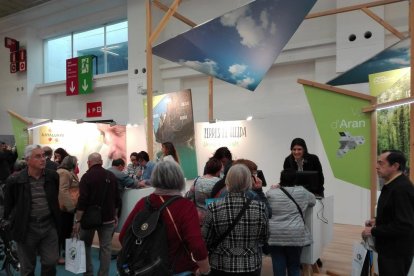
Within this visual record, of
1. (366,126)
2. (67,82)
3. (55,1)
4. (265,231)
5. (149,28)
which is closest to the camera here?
(265,231)

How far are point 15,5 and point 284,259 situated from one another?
10.4 m

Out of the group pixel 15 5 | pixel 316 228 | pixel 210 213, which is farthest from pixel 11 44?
pixel 210 213

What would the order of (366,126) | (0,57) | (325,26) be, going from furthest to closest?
(0,57)
(325,26)
(366,126)

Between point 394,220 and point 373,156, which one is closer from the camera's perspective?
point 394,220

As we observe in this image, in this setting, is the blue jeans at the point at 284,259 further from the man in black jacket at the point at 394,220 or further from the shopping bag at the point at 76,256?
the shopping bag at the point at 76,256

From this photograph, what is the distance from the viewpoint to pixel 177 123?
5.89 meters

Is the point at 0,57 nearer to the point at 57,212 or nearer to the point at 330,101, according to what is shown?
the point at 57,212

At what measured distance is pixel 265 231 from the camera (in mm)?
2055

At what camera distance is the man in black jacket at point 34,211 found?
8.60ft

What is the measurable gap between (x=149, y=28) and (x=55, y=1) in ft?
20.9

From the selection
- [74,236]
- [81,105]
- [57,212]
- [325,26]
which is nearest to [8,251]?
[74,236]

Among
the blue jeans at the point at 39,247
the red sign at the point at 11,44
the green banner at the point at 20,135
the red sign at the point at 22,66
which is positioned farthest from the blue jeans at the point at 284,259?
the red sign at the point at 11,44

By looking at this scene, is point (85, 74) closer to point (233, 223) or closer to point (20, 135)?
point (20, 135)

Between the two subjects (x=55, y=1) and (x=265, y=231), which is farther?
(x=55, y=1)
